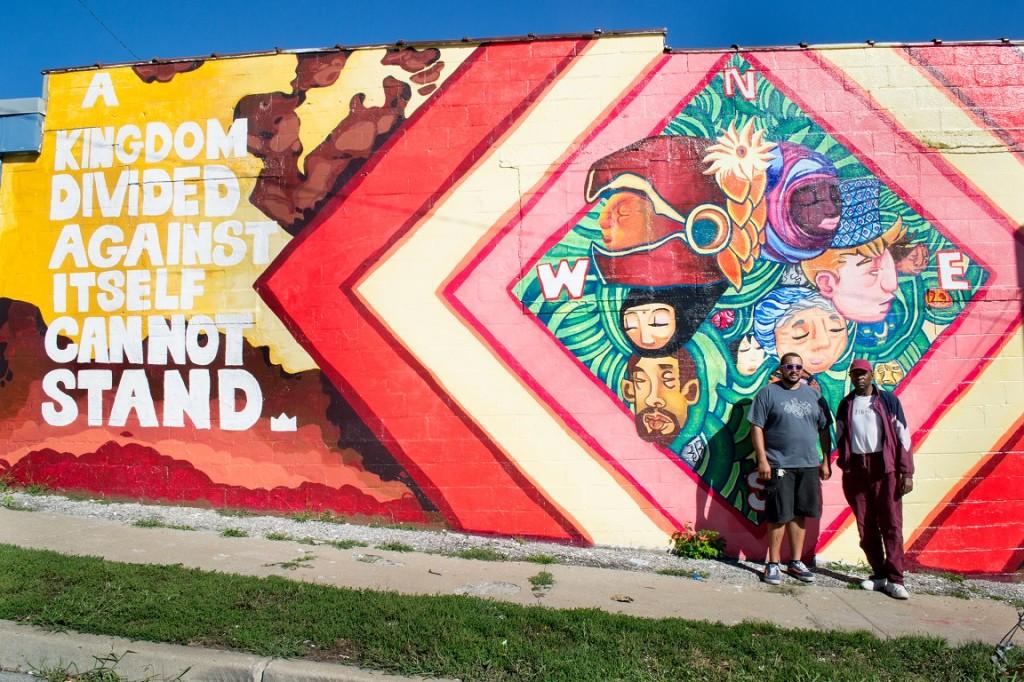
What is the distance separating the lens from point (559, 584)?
5316 millimetres

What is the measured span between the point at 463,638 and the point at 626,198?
4250 millimetres

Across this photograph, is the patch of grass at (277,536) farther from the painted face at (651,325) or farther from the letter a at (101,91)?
the letter a at (101,91)

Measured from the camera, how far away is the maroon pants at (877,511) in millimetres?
5480

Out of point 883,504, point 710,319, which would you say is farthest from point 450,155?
point 883,504

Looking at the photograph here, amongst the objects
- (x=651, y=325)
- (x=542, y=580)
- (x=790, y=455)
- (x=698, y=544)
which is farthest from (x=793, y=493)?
(x=542, y=580)

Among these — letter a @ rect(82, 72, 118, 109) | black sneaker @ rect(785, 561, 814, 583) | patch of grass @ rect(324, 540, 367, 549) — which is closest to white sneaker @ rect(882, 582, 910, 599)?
black sneaker @ rect(785, 561, 814, 583)

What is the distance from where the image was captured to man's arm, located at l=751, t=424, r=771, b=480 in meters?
5.72

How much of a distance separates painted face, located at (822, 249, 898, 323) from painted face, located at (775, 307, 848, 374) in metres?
0.15

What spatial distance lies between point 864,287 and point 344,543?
16.9 feet

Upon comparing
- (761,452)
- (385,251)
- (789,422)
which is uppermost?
(385,251)

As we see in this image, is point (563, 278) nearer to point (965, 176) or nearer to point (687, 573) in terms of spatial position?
point (687, 573)

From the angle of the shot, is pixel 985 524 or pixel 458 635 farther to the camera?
pixel 985 524

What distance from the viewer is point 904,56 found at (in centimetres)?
659

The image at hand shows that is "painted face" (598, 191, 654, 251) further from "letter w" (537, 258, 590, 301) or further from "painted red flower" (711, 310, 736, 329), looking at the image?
"painted red flower" (711, 310, 736, 329)
